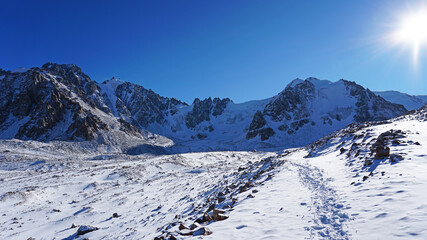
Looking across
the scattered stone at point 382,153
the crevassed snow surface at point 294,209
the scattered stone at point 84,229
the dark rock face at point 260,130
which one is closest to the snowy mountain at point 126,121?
the dark rock face at point 260,130

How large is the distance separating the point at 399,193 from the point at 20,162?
8968 cm

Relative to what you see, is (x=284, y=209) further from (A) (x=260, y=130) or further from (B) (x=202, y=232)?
(A) (x=260, y=130)

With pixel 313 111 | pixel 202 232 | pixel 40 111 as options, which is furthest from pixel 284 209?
pixel 313 111

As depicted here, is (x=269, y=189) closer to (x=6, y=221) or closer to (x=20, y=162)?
(x=6, y=221)

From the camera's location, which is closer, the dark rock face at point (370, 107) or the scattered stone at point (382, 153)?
the scattered stone at point (382, 153)

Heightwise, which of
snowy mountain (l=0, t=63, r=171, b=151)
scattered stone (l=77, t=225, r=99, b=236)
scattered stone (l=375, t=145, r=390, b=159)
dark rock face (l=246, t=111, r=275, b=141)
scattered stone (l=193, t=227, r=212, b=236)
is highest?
snowy mountain (l=0, t=63, r=171, b=151)

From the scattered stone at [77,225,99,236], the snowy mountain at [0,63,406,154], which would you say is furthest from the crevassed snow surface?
the snowy mountain at [0,63,406,154]

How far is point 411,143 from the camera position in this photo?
57.8 feet

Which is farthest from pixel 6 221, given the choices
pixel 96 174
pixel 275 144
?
pixel 275 144

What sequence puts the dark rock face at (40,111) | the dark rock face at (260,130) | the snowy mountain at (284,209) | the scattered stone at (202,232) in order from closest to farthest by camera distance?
1. the snowy mountain at (284,209)
2. the scattered stone at (202,232)
3. the dark rock face at (40,111)
4. the dark rock face at (260,130)

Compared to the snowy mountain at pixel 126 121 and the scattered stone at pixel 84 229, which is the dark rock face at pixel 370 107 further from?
the scattered stone at pixel 84 229

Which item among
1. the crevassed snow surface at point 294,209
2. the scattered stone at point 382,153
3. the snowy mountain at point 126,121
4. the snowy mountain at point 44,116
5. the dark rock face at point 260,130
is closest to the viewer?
the crevassed snow surface at point 294,209

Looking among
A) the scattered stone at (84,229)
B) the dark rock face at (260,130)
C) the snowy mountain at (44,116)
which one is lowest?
the scattered stone at (84,229)

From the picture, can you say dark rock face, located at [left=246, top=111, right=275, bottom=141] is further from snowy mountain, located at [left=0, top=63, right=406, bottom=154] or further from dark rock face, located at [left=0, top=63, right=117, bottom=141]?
dark rock face, located at [left=0, top=63, right=117, bottom=141]
